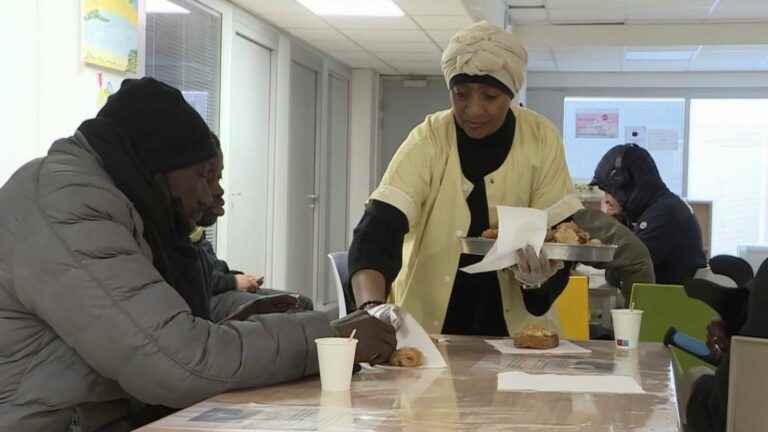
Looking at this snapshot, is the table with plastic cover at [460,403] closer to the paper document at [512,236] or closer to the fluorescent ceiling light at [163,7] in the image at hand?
the paper document at [512,236]

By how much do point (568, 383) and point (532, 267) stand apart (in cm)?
47

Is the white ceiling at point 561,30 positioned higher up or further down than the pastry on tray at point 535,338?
higher up

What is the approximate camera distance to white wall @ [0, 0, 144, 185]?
398 cm

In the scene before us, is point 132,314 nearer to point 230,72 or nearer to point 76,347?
point 76,347

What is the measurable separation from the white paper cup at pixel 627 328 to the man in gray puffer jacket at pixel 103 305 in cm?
100

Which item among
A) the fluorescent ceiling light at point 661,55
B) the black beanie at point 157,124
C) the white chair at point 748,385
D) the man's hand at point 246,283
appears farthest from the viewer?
the fluorescent ceiling light at point 661,55

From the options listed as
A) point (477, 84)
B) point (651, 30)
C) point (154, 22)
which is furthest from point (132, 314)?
point (651, 30)

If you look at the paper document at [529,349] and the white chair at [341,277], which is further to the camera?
the white chair at [341,277]

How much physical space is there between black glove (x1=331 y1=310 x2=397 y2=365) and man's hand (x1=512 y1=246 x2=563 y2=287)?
44 centimetres

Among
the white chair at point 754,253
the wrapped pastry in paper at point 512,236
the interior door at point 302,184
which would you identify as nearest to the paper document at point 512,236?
the wrapped pastry in paper at point 512,236

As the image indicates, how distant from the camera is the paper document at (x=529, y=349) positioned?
2.16 m

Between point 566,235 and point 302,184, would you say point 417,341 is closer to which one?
point 566,235

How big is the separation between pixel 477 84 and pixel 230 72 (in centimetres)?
454

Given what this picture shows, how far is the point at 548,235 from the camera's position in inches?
90.7
